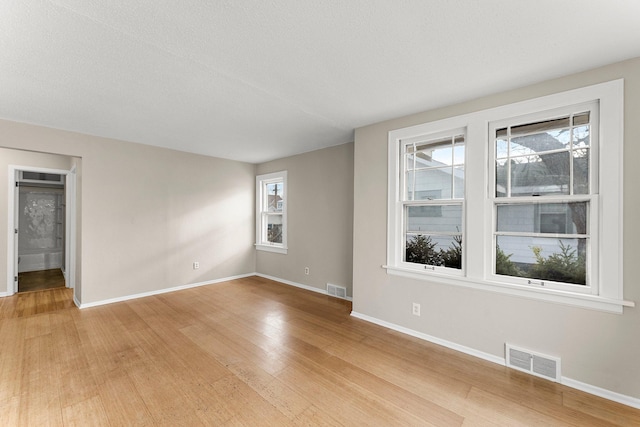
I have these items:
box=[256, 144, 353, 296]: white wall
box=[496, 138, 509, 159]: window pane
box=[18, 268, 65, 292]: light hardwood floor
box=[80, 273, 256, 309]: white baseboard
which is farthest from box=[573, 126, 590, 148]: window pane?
box=[18, 268, 65, 292]: light hardwood floor

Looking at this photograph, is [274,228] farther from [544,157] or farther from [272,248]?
[544,157]

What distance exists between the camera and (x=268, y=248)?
220 inches

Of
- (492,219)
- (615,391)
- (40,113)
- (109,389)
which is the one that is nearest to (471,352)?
(615,391)

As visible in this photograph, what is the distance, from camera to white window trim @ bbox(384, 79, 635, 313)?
6.33ft

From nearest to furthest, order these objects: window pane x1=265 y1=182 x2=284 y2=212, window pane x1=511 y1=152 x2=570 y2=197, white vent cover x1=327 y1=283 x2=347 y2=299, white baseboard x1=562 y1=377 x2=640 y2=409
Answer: white baseboard x1=562 y1=377 x2=640 y2=409
window pane x1=511 y1=152 x2=570 y2=197
white vent cover x1=327 y1=283 x2=347 y2=299
window pane x1=265 y1=182 x2=284 y2=212

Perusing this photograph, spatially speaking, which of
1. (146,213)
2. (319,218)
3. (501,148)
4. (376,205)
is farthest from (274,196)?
(501,148)

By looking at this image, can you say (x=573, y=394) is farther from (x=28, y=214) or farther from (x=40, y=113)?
(x=28, y=214)

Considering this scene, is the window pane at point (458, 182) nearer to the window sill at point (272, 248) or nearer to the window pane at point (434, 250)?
the window pane at point (434, 250)


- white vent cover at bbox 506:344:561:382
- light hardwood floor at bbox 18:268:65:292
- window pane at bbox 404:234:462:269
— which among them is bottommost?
light hardwood floor at bbox 18:268:65:292

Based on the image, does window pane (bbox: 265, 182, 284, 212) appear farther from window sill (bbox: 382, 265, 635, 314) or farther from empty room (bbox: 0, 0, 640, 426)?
window sill (bbox: 382, 265, 635, 314)

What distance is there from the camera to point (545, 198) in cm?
224

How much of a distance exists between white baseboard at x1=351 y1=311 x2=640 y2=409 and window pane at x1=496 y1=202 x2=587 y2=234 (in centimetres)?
120

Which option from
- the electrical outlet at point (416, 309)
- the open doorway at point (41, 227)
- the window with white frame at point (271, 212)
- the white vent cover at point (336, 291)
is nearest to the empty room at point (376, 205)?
the electrical outlet at point (416, 309)

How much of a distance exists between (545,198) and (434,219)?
0.98 metres
